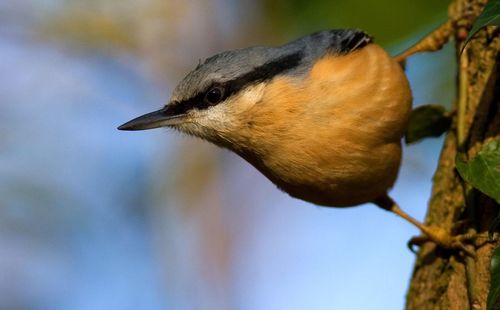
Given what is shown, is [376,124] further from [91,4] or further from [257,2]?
[91,4]

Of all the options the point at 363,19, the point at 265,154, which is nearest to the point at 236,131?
the point at 265,154

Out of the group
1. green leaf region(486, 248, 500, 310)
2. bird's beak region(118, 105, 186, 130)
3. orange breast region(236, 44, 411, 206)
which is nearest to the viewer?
green leaf region(486, 248, 500, 310)

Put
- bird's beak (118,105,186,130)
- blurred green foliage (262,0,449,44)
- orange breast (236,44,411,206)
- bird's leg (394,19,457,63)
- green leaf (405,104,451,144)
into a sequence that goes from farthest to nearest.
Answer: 1. blurred green foliage (262,0,449,44)
2. bird's leg (394,19,457,63)
3. green leaf (405,104,451,144)
4. bird's beak (118,105,186,130)
5. orange breast (236,44,411,206)

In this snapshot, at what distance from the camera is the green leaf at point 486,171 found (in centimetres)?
241

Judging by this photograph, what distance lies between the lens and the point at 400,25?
4.61 metres

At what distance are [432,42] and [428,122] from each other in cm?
69

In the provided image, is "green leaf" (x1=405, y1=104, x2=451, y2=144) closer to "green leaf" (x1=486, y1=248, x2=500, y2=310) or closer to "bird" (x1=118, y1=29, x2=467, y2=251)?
"bird" (x1=118, y1=29, x2=467, y2=251)

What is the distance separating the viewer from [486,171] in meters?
2.46

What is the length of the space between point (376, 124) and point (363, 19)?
186 centimetres

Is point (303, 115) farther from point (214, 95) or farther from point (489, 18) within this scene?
point (489, 18)

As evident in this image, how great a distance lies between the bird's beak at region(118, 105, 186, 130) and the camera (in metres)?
3.12

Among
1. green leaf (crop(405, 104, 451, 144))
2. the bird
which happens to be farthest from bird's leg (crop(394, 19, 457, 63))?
the bird

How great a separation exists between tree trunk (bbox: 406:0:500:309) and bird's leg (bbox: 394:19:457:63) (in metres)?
0.40

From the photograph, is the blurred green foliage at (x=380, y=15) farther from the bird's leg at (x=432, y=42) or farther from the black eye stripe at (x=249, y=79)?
the black eye stripe at (x=249, y=79)
